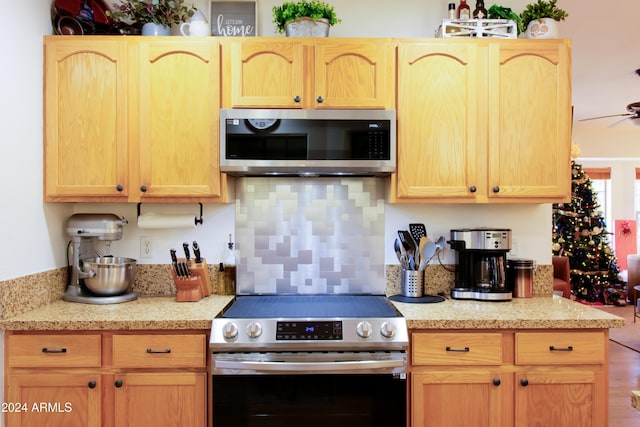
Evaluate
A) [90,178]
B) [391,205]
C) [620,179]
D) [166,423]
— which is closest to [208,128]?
[90,178]

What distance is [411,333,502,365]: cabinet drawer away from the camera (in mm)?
1888

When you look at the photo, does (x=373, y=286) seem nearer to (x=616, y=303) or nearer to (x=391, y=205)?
(x=391, y=205)

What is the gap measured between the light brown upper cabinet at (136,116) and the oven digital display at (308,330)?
77 cm

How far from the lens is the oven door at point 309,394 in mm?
1815

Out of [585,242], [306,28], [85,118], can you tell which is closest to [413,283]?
[306,28]

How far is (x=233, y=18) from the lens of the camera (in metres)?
2.43

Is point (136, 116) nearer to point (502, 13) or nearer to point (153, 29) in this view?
point (153, 29)

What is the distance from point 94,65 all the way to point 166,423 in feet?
5.50

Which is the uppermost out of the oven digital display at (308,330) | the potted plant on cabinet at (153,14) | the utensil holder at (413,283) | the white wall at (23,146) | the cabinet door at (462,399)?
the potted plant on cabinet at (153,14)

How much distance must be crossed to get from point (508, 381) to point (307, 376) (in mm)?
852

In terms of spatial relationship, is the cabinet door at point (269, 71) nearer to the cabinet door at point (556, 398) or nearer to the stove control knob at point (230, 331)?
the stove control knob at point (230, 331)

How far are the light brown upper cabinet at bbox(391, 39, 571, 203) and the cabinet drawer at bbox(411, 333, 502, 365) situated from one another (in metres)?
0.67

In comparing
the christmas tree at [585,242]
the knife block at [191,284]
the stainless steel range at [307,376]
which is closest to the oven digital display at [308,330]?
the stainless steel range at [307,376]

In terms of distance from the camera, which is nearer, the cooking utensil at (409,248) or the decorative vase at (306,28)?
the decorative vase at (306,28)
